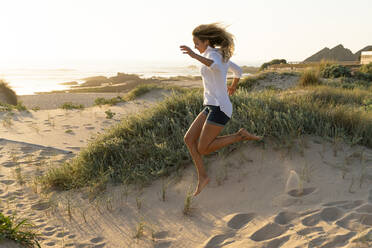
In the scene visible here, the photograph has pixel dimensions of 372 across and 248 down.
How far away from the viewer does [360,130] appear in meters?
4.94

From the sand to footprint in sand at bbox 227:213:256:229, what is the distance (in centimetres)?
1

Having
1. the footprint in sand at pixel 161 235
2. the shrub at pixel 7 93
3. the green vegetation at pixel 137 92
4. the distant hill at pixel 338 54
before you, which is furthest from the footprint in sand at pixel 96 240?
the distant hill at pixel 338 54

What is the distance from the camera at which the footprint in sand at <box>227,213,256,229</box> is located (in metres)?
3.65

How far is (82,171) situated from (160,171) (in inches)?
50.5

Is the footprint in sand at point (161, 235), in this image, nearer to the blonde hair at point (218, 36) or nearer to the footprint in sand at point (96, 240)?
the footprint in sand at point (96, 240)

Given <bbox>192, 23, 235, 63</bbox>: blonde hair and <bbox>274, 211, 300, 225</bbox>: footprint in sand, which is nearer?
<bbox>274, 211, 300, 225</bbox>: footprint in sand

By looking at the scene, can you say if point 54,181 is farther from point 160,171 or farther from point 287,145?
point 287,145

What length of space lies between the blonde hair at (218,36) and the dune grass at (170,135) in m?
1.46

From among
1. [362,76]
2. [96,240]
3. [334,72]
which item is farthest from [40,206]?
[362,76]

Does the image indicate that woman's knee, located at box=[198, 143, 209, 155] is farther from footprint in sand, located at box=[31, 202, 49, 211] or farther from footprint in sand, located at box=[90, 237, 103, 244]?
footprint in sand, located at box=[31, 202, 49, 211]

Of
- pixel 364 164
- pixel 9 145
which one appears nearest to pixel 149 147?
pixel 364 164

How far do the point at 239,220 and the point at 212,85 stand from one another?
149cm

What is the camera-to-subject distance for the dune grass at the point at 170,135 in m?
4.93

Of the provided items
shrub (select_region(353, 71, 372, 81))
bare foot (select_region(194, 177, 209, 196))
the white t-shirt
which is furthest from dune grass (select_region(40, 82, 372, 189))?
shrub (select_region(353, 71, 372, 81))
